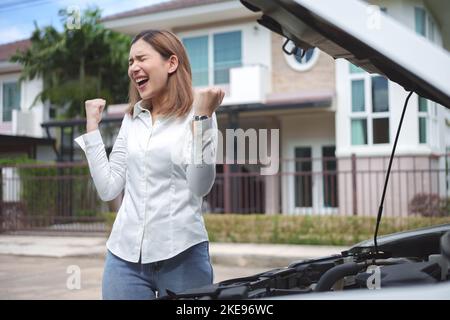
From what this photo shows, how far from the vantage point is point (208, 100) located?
171 centimetres

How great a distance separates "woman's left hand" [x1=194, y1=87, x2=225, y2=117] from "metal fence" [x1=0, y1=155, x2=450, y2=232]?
29.3 ft

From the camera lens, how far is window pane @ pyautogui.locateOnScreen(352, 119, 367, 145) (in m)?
13.3

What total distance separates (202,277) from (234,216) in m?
8.41

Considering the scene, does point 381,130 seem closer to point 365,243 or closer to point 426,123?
point 426,123

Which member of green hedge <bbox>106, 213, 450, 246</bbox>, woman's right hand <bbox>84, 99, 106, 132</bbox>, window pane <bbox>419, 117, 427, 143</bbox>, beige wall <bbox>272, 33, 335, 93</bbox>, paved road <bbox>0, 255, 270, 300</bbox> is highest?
beige wall <bbox>272, 33, 335, 93</bbox>

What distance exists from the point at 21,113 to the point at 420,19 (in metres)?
11.5

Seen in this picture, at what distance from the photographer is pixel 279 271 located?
212 cm

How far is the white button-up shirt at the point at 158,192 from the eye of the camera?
1.87 meters

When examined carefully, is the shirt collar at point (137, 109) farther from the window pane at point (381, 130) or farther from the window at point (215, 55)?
the window at point (215, 55)

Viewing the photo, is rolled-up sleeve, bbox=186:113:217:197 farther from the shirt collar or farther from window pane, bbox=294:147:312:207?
window pane, bbox=294:147:312:207

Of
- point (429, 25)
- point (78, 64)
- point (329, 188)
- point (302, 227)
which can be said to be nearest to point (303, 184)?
point (329, 188)

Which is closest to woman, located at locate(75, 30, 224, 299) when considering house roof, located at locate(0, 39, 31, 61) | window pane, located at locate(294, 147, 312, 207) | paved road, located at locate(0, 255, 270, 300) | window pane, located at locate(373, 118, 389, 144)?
paved road, located at locate(0, 255, 270, 300)

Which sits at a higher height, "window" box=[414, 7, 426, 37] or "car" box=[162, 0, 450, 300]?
"window" box=[414, 7, 426, 37]
